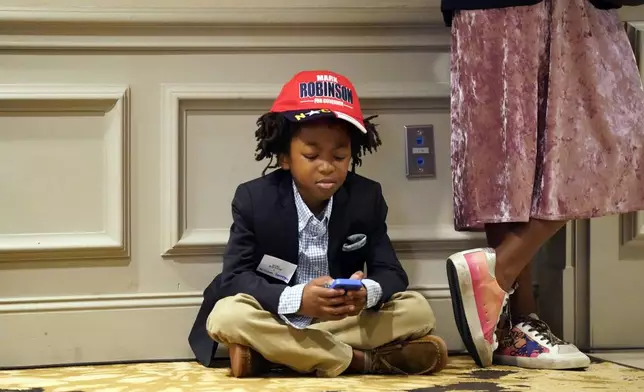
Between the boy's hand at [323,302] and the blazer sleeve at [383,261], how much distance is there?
0.36 ft

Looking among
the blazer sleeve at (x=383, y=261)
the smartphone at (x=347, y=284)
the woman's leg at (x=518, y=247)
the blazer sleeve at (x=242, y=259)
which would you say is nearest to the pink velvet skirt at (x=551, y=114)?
the woman's leg at (x=518, y=247)

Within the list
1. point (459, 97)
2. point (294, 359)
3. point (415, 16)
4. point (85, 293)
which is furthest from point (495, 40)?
point (85, 293)

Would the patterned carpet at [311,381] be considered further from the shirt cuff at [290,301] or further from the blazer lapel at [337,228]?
the blazer lapel at [337,228]

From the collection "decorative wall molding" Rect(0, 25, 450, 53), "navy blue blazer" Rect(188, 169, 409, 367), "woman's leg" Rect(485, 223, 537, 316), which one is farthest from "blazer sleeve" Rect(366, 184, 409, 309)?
"decorative wall molding" Rect(0, 25, 450, 53)

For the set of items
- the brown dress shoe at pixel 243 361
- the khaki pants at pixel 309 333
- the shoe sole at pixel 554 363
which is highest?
the khaki pants at pixel 309 333

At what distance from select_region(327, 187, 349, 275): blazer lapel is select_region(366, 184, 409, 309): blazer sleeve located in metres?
0.07

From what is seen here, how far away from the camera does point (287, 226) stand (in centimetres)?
145

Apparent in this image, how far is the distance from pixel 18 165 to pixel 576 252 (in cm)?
118

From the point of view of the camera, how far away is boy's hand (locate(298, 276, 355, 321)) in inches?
51.5

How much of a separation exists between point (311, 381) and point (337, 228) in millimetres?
310

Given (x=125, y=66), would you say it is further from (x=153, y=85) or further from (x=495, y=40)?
(x=495, y=40)

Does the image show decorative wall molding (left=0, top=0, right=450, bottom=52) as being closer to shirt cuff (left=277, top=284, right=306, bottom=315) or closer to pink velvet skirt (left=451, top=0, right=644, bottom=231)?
pink velvet skirt (left=451, top=0, right=644, bottom=231)

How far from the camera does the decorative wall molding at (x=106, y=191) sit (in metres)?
1.54

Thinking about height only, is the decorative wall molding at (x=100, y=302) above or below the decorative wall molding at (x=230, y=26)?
below
